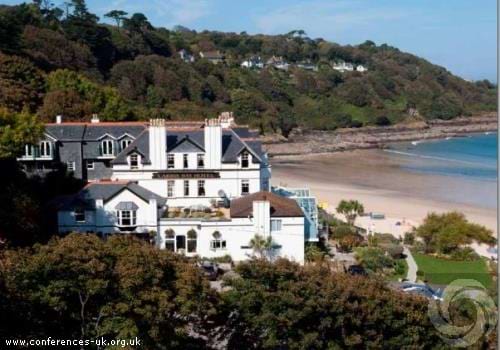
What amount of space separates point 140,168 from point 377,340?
1306 cm

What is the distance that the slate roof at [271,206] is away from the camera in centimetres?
2059

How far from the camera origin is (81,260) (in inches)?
462

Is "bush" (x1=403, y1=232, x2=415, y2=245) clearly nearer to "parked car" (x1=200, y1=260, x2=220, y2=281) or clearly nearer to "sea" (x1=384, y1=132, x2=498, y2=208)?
"sea" (x1=384, y1=132, x2=498, y2=208)

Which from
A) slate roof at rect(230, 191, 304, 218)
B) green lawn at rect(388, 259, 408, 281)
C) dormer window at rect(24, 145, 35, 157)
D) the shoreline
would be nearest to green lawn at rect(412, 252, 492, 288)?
green lawn at rect(388, 259, 408, 281)

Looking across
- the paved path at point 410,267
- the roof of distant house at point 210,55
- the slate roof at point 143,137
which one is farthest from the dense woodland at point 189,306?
the roof of distant house at point 210,55

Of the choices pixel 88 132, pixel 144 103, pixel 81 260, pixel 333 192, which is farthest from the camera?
pixel 144 103

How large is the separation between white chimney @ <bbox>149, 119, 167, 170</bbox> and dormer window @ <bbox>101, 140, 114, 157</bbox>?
8.89 ft

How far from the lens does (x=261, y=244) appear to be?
2030 cm

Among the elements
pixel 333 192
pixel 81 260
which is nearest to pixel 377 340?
pixel 81 260

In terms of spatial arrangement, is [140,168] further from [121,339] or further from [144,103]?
[144,103]

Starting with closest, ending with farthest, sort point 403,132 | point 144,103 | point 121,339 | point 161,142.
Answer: point 121,339 → point 161,142 → point 144,103 → point 403,132

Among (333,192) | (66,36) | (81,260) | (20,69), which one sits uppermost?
(66,36)

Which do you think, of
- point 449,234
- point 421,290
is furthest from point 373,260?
point 449,234

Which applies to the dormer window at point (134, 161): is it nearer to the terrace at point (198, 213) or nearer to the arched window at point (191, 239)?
the terrace at point (198, 213)
